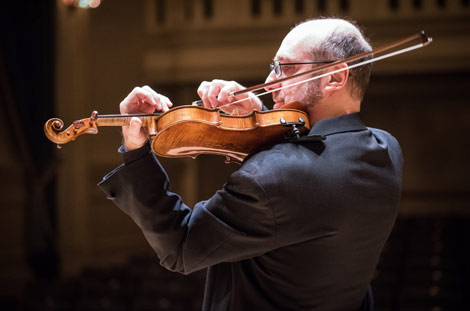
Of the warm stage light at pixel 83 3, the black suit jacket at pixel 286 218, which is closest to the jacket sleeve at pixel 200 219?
the black suit jacket at pixel 286 218

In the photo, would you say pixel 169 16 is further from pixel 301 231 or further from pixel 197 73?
pixel 301 231

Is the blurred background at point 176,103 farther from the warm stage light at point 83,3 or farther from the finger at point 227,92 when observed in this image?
the finger at point 227,92

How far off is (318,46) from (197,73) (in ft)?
16.9

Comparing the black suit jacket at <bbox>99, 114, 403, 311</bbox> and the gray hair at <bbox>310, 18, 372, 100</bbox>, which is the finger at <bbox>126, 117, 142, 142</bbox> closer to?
the black suit jacket at <bbox>99, 114, 403, 311</bbox>

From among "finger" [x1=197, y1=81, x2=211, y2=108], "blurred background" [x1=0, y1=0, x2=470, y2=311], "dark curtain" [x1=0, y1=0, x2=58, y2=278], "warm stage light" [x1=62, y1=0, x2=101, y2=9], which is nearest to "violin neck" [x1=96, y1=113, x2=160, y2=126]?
"finger" [x1=197, y1=81, x2=211, y2=108]

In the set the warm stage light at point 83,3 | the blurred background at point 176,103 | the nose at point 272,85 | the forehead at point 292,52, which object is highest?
the warm stage light at point 83,3

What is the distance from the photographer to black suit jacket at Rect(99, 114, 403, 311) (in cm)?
109

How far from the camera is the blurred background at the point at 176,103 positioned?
12.6ft

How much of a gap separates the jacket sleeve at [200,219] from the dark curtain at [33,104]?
3.88m

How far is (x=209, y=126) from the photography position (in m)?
1.20

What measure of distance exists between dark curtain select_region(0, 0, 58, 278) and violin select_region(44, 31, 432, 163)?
3.75 metres

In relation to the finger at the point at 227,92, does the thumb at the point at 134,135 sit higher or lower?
lower

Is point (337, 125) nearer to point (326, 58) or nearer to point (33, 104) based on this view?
point (326, 58)

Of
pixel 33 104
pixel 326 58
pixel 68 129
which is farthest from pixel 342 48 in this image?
pixel 33 104
